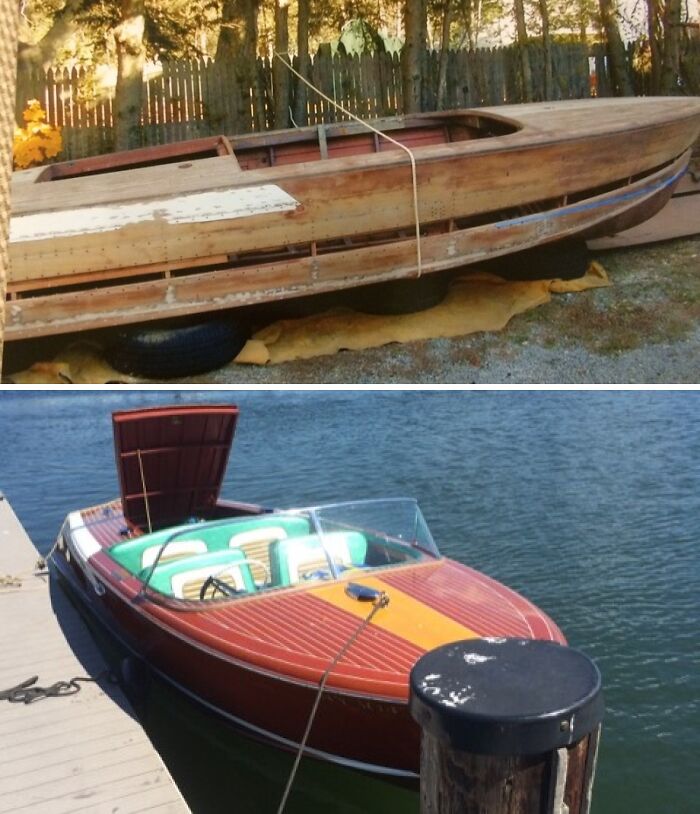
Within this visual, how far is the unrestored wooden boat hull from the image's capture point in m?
4.68

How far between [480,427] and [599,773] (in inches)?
249

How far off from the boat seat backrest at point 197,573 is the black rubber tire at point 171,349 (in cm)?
96

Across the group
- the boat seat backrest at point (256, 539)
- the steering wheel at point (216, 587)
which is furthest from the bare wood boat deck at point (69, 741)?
the boat seat backrest at point (256, 539)

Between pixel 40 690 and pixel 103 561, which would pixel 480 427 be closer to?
pixel 103 561

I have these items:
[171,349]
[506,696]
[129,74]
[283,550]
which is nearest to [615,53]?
[129,74]

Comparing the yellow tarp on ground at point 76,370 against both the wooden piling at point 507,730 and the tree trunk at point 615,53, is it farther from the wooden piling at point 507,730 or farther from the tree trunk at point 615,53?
the tree trunk at point 615,53

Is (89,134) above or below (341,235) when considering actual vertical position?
above

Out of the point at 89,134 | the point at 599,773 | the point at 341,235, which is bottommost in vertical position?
the point at 599,773

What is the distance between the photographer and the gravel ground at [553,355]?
15.3 ft

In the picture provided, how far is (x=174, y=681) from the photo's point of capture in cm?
484

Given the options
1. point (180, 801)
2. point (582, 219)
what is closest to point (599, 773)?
point (180, 801)

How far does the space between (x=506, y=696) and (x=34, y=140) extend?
7.33 metres

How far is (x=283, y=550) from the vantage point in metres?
4.75

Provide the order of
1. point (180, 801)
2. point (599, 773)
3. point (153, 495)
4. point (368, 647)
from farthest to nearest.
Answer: point (153, 495) → point (599, 773) → point (368, 647) → point (180, 801)
